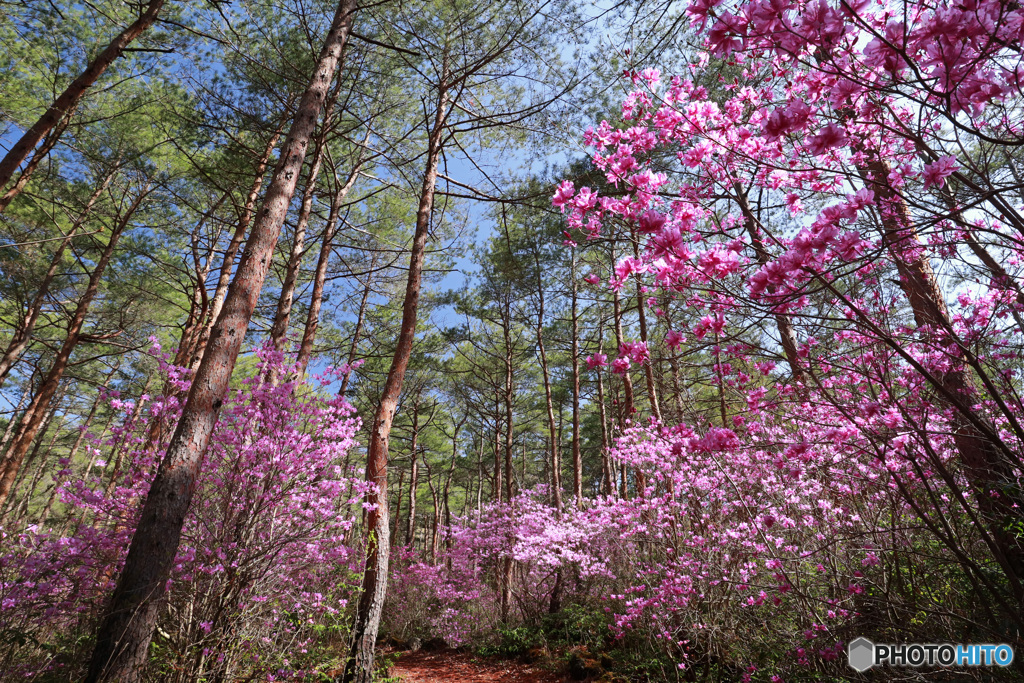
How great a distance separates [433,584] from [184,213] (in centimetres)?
865

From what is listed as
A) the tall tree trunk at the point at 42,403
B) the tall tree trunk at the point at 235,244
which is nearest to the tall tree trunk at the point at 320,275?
the tall tree trunk at the point at 235,244

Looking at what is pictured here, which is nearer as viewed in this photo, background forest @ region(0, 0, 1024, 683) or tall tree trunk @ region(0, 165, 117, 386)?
background forest @ region(0, 0, 1024, 683)

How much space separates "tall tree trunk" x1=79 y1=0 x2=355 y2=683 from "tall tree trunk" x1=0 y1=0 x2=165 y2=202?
213 cm

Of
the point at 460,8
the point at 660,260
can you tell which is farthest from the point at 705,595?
the point at 460,8

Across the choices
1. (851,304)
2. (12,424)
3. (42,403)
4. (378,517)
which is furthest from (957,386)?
(12,424)

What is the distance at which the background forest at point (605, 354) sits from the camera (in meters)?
1.94

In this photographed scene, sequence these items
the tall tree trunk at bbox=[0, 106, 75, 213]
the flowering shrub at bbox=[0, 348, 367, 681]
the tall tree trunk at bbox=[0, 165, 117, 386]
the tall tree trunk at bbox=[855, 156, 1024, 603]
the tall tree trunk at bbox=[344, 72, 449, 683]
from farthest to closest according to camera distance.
Result: the tall tree trunk at bbox=[0, 165, 117, 386] < the tall tree trunk at bbox=[0, 106, 75, 213] < the tall tree trunk at bbox=[344, 72, 449, 683] < the flowering shrub at bbox=[0, 348, 367, 681] < the tall tree trunk at bbox=[855, 156, 1024, 603]

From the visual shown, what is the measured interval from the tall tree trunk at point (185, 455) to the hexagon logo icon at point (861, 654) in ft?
12.7

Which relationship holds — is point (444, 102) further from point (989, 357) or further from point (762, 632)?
point (762, 632)

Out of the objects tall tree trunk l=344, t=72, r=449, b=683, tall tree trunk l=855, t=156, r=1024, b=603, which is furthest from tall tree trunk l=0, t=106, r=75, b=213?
tall tree trunk l=855, t=156, r=1024, b=603

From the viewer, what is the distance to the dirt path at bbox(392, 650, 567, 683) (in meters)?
5.94

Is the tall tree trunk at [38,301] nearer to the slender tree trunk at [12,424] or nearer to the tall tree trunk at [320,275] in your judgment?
the slender tree trunk at [12,424]

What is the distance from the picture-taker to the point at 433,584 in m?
9.61

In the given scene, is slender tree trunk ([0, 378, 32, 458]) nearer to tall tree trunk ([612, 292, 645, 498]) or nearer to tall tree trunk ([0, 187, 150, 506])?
tall tree trunk ([0, 187, 150, 506])
